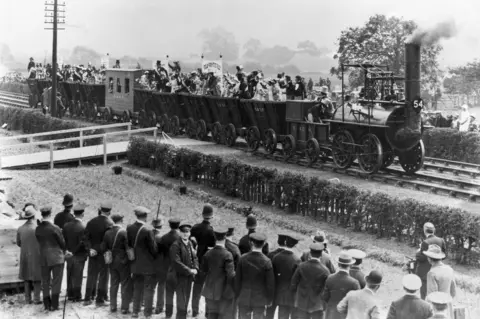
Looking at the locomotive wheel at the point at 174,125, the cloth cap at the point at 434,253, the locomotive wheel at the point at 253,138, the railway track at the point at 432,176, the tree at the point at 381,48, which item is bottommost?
the cloth cap at the point at 434,253

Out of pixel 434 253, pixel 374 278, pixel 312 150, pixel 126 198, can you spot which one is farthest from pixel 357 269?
pixel 312 150

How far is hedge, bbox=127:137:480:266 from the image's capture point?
11.9 m

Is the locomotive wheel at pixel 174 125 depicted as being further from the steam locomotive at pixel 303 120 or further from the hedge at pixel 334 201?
the hedge at pixel 334 201

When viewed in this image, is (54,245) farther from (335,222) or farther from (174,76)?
(174,76)

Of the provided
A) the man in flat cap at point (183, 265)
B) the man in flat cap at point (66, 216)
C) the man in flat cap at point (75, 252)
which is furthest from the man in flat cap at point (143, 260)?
the man in flat cap at point (66, 216)

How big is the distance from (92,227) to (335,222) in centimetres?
660

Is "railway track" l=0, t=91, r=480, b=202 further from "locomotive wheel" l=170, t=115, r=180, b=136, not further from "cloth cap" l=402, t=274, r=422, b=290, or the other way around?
"cloth cap" l=402, t=274, r=422, b=290

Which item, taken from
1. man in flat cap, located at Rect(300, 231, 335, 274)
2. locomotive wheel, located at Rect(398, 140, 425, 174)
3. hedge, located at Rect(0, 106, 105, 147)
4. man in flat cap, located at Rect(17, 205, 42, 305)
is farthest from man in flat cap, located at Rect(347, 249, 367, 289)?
hedge, located at Rect(0, 106, 105, 147)

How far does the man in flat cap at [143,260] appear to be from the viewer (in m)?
9.15

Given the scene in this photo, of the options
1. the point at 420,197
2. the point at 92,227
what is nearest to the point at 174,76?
the point at 420,197

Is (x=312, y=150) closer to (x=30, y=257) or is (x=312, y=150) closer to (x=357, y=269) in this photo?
(x=30, y=257)

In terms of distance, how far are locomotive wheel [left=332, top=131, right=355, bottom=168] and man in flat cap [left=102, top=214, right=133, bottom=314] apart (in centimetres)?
1096

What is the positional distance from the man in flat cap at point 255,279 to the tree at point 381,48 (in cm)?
2133

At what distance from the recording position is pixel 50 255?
374 inches
